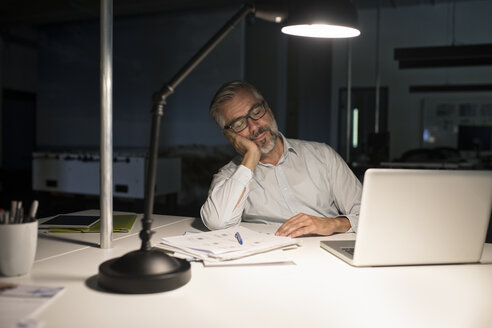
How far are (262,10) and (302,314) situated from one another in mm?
1151

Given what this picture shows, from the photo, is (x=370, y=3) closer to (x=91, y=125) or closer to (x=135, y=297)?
(x=91, y=125)

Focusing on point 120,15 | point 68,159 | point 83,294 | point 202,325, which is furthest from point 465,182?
point 120,15

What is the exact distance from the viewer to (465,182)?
3.62 feet

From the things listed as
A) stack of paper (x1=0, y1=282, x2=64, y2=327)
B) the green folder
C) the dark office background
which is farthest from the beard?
the dark office background

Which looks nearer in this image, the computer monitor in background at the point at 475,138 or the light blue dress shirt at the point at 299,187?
the light blue dress shirt at the point at 299,187

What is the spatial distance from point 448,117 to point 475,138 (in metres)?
1.01

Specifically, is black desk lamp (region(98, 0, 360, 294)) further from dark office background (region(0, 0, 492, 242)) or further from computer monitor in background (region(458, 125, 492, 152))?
computer monitor in background (region(458, 125, 492, 152))

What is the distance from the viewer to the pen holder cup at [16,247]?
1.01m

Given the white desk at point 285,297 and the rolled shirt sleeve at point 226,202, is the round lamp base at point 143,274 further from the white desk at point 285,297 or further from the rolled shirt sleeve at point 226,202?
the rolled shirt sleeve at point 226,202

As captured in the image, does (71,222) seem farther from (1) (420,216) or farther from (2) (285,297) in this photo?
→ (1) (420,216)

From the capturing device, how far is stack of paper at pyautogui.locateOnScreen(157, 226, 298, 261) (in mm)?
1216

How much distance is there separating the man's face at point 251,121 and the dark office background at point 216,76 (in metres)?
4.69

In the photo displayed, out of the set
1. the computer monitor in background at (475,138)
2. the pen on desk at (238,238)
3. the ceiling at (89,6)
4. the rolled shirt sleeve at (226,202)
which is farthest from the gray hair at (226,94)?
the computer monitor in background at (475,138)

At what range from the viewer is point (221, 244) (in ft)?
4.31
